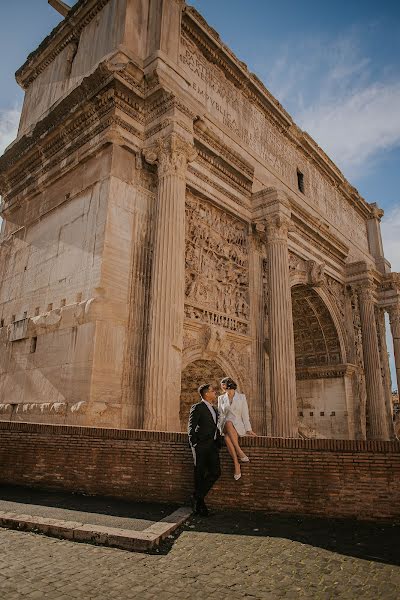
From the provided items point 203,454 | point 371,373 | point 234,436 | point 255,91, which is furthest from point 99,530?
point 371,373

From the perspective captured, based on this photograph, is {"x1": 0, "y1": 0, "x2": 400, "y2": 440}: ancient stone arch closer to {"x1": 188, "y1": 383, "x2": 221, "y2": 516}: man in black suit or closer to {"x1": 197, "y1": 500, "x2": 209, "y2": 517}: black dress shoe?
{"x1": 188, "y1": 383, "x2": 221, "y2": 516}: man in black suit

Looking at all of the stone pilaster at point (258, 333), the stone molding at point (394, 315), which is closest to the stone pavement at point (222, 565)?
the stone pilaster at point (258, 333)

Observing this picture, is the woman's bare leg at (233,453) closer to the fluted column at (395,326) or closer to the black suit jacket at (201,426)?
the black suit jacket at (201,426)

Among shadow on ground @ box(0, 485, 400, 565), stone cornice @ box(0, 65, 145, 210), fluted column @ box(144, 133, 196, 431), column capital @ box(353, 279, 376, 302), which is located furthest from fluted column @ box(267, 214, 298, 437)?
column capital @ box(353, 279, 376, 302)

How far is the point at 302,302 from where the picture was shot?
61.0ft

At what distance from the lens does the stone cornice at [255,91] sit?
13156 mm

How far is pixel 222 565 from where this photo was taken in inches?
139

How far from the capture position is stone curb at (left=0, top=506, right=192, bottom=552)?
3934 millimetres

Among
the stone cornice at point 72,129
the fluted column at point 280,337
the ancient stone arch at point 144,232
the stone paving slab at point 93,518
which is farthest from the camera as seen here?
the fluted column at point 280,337

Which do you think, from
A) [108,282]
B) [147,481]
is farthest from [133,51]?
[147,481]

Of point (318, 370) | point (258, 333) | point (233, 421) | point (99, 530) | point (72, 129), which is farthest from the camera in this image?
point (318, 370)

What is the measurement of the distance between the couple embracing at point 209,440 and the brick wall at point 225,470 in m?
0.17

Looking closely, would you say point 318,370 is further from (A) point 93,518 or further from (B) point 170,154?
(A) point 93,518

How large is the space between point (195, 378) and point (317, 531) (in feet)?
25.9
